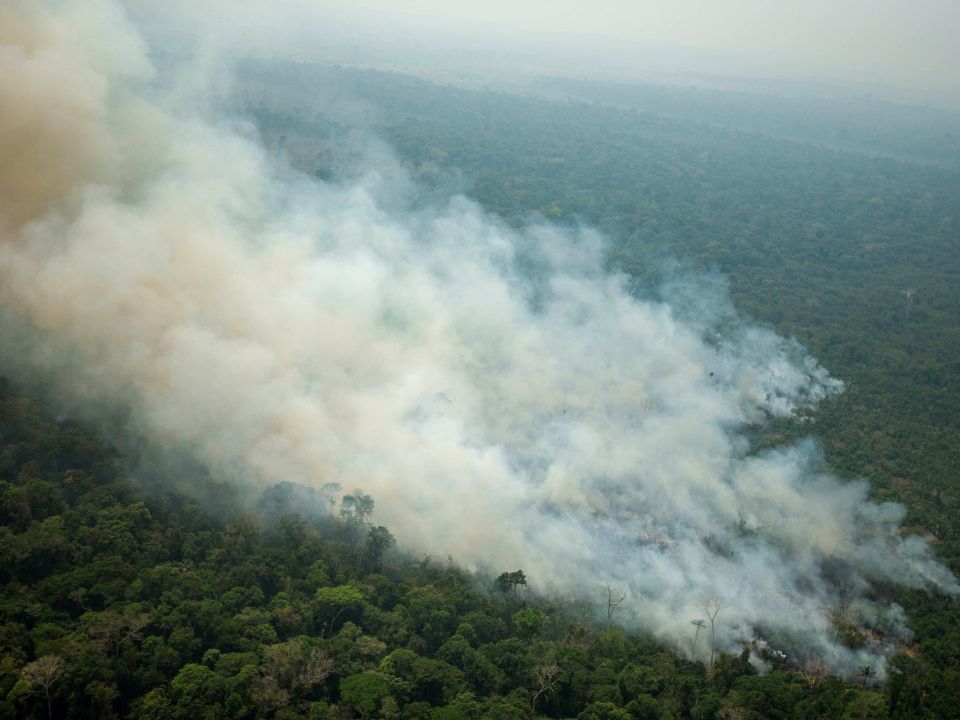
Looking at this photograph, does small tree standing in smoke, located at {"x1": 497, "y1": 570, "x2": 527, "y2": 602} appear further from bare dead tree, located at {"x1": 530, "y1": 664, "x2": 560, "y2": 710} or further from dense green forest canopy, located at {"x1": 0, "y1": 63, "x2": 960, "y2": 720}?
bare dead tree, located at {"x1": 530, "y1": 664, "x2": 560, "y2": 710}

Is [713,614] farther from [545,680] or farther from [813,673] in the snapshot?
[545,680]

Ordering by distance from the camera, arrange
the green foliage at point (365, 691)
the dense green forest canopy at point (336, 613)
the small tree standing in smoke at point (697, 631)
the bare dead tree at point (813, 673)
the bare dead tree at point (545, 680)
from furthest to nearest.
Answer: the small tree standing in smoke at point (697, 631) < the bare dead tree at point (813, 673) < the bare dead tree at point (545, 680) < the dense green forest canopy at point (336, 613) < the green foliage at point (365, 691)

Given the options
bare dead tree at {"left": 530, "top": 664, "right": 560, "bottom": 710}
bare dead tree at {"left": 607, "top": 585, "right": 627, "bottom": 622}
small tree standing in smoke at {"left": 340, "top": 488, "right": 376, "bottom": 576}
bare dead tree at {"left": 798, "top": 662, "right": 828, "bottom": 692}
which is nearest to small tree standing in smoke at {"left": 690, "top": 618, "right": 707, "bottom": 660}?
bare dead tree at {"left": 607, "top": 585, "right": 627, "bottom": 622}

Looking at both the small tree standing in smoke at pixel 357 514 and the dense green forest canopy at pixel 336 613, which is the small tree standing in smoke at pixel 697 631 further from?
the small tree standing in smoke at pixel 357 514

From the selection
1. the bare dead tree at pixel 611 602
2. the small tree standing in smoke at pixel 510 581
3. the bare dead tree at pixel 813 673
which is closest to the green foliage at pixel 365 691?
the small tree standing in smoke at pixel 510 581

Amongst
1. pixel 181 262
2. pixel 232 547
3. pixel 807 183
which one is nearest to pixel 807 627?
pixel 232 547

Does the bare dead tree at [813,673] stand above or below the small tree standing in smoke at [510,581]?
below

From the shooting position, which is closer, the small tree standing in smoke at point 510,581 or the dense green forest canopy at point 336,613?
the dense green forest canopy at point 336,613
